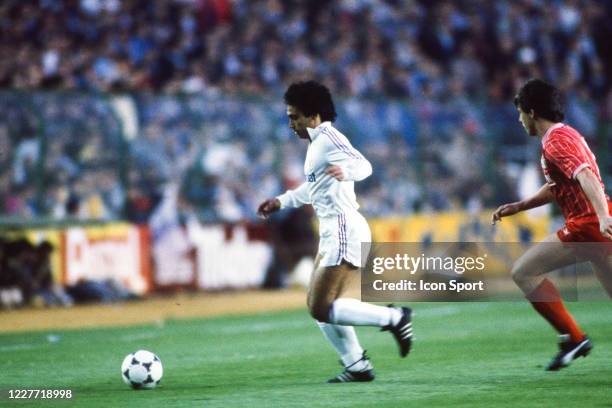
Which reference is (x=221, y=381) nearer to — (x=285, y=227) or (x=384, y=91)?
(x=285, y=227)

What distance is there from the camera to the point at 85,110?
692 inches

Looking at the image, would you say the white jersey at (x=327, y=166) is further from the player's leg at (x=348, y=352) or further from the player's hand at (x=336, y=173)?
the player's leg at (x=348, y=352)

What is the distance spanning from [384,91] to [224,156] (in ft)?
16.5

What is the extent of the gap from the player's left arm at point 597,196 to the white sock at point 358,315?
160cm

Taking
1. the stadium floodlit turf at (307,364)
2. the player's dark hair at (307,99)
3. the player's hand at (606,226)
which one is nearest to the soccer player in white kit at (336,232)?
the player's dark hair at (307,99)

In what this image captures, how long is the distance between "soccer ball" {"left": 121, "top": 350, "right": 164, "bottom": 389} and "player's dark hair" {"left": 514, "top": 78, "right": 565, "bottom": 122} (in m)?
3.18

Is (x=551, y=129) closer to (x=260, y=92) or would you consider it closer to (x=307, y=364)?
(x=307, y=364)

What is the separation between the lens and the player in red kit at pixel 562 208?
25.8 ft

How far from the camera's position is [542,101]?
27.3ft

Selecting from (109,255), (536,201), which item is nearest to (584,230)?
(536,201)

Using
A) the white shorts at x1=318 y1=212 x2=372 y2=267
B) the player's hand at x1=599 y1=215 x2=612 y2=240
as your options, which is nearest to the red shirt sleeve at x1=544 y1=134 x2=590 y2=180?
the player's hand at x1=599 y1=215 x2=612 y2=240

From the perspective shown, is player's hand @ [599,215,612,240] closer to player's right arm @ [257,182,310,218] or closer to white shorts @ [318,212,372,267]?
white shorts @ [318,212,372,267]

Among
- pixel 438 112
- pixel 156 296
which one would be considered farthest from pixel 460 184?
pixel 156 296

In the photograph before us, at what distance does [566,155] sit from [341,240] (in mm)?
1621
